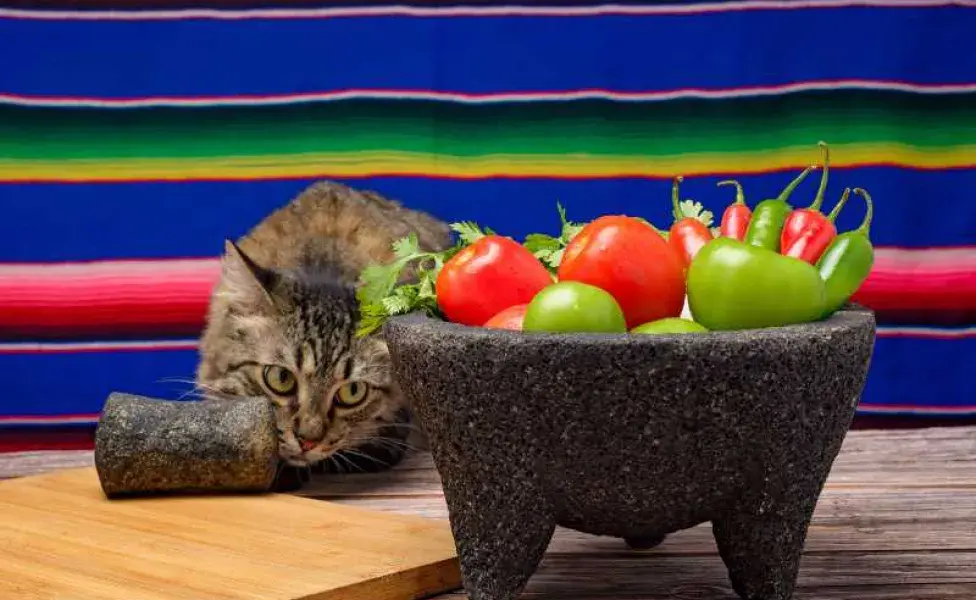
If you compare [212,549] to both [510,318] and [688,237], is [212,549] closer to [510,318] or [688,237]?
[510,318]

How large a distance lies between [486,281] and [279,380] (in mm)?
744

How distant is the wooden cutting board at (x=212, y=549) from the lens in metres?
1.11

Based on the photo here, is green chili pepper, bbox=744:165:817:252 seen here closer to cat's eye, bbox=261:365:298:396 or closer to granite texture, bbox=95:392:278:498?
granite texture, bbox=95:392:278:498

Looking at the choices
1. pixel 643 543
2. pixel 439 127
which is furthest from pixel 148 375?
pixel 643 543

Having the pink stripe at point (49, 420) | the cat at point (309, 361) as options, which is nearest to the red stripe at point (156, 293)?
the pink stripe at point (49, 420)

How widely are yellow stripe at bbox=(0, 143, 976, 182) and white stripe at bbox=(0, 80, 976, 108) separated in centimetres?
10

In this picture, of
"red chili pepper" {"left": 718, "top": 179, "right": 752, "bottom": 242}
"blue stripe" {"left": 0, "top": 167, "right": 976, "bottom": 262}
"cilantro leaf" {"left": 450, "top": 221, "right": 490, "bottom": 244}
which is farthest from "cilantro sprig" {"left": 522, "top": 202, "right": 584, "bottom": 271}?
"blue stripe" {"left": 0, "top": 167, "right": 976, "bottom": 262}

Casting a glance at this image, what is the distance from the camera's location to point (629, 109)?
2107mm

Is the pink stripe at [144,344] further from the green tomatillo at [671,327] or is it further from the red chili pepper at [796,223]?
the green tomatillo at [671,327]

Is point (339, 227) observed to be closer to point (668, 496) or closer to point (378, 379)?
point (378, 379)

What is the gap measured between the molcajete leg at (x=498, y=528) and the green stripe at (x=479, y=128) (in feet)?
3.84

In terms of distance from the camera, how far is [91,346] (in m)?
2.15

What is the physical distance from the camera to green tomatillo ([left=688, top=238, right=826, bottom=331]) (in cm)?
98

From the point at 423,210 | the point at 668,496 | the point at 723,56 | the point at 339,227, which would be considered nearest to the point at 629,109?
the point at 723,56
